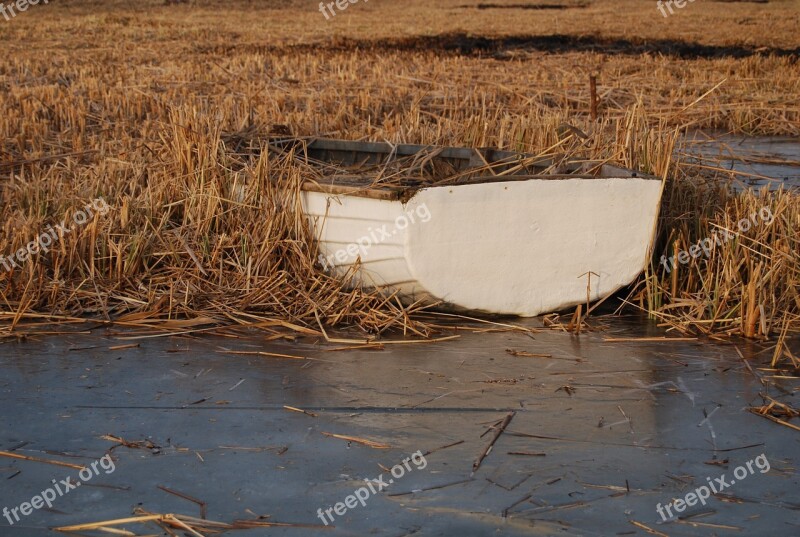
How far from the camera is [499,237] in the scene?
217 inches

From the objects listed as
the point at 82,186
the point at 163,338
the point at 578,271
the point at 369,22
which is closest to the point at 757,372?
the point at 578,271

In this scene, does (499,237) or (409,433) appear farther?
(499,237)

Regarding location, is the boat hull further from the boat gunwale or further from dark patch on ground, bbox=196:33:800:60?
dark patch on ground, bbox=196:33:800:60

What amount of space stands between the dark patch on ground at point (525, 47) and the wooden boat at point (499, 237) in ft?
47.1

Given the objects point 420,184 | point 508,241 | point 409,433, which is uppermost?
point 420,184

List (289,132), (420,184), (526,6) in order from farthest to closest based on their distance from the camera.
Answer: (526,6) < (289,132) < (420,184)

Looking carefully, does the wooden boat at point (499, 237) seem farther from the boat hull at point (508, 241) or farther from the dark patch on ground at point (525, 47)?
the dark patch on ground at point (525, 47)

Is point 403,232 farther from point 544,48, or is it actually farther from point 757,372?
point 544,48

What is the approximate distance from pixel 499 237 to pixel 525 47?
658 inches

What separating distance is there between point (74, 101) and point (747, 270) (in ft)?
28.6

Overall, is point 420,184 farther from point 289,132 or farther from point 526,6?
point 526,6

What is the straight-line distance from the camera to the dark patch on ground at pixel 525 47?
19.9 m

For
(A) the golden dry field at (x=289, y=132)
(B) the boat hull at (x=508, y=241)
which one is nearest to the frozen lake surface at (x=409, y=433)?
(B) the boat hull at (x=508, y=241)

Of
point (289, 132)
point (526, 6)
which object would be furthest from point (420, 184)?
point (526, 6)
